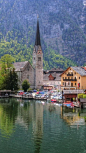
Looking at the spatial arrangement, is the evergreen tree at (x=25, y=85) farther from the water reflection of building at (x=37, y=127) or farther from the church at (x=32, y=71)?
the water reflection of building at (x=37, y=127)

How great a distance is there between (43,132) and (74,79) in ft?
210

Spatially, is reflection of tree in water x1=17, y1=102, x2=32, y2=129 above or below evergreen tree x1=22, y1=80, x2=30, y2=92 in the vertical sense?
above

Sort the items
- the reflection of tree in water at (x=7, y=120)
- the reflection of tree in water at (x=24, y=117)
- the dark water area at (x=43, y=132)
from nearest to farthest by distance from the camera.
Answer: the dark water area at (x=43, y=132), the reflection of tree in water at (x=7, y=120), the reflection of tree in water at (x=24, y=117)

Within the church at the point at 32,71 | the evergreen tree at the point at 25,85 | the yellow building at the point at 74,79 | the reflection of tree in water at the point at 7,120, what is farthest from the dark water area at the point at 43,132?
the church at the point at 32,71

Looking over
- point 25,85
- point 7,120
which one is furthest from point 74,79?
point 7,120

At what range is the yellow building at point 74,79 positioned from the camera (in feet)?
364

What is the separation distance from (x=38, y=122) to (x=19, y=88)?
80746 millimetres

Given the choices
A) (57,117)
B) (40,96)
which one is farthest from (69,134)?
(40,96)

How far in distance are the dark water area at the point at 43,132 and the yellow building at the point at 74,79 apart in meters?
37.7

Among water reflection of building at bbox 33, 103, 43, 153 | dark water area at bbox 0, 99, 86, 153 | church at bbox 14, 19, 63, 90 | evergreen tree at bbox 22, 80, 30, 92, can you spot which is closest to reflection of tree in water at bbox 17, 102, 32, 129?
dark water area at bbox 0, 99, 86, 153

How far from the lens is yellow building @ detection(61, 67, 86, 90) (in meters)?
111

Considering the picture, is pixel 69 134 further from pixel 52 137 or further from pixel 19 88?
pixel 19 88

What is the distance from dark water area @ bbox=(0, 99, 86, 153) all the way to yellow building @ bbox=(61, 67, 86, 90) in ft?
124

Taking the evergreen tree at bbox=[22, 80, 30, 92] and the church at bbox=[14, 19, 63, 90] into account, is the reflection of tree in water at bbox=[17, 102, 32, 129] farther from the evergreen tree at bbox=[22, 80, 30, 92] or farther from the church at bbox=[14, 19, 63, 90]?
the church at bbox=[14, 19, 63, 90]
